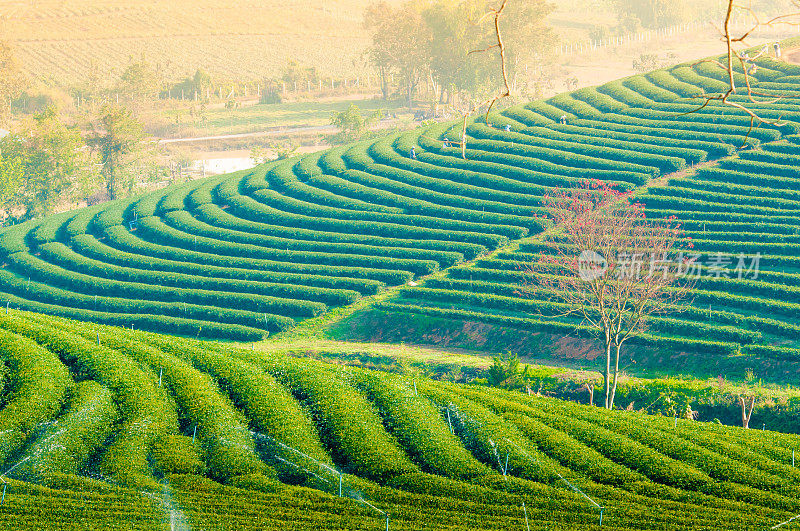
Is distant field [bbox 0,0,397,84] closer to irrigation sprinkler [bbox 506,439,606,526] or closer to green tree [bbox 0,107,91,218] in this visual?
green tree [bbox 0,107,91,218]

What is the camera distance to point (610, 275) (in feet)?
89.1

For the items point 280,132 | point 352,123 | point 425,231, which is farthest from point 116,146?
point 425,231

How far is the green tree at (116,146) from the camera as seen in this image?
215ft

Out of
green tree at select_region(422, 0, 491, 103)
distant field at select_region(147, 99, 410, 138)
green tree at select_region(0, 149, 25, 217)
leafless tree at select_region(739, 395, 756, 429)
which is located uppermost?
green tree at select_region(422, 0, 491, 103)

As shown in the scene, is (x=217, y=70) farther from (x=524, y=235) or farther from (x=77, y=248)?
(x=524, y=235)

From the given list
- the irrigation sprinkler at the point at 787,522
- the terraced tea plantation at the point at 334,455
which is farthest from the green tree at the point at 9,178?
the irrigation sprinkler at the point at 787,522

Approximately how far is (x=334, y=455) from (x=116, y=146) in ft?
182

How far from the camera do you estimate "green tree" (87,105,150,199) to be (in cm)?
6548

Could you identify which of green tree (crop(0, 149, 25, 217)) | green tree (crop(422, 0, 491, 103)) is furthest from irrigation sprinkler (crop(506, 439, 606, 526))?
green tree (crop(422, 0, 491, 103))

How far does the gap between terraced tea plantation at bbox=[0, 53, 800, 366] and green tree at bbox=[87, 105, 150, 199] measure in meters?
14.8

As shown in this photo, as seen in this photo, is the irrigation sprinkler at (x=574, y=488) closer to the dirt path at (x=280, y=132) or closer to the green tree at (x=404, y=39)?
the dirt path at (x=280, y=132)

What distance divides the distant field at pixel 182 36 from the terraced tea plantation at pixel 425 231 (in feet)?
218

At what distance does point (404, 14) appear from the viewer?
92000 millimetres

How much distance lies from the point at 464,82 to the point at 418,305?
59701mm
